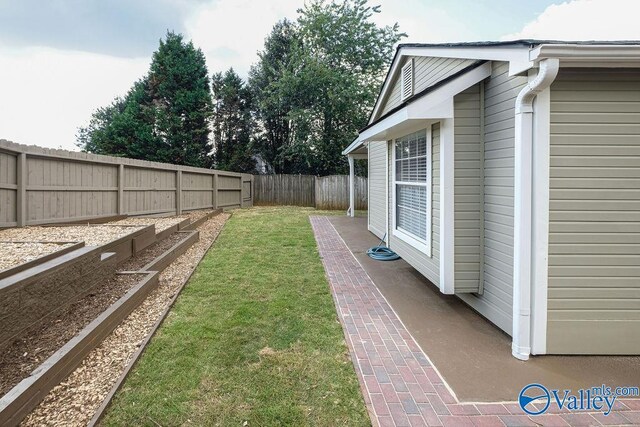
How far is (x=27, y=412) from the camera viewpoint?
2.11 metres

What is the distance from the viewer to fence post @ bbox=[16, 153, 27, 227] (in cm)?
557

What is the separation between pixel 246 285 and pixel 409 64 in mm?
4871

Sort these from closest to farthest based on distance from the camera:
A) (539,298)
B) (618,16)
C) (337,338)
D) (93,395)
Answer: (93,395) → (539,298) → (337,338) → (618,16)

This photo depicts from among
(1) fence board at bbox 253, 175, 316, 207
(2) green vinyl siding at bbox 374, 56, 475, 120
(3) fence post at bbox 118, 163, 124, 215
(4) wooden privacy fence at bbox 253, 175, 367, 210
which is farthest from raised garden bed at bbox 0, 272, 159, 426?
(1) fence board at bbox 253, 175, 316, 207

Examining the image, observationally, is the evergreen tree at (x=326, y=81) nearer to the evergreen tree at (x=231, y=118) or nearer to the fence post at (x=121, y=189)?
the evergreen tree at (x=231, y=118)

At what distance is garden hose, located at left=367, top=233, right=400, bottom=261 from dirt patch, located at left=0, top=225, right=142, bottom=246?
171 inches

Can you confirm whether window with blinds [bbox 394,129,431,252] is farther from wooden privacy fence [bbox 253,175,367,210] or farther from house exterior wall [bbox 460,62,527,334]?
wooden privacy fence [bbox 253,175,367,210]

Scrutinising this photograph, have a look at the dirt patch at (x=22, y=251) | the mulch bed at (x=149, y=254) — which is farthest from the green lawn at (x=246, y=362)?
the dirt patch at (x=22, y=251)

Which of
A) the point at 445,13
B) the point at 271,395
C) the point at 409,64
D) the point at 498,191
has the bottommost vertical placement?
the point at 271,395

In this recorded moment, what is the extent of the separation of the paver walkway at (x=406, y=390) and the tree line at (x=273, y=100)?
16.7 m

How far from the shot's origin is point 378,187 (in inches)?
351

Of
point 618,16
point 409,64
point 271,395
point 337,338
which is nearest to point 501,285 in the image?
point 337,338

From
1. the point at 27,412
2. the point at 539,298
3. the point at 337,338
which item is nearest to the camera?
the point at 27,412

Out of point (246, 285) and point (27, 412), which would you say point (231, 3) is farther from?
point (27, 412)
